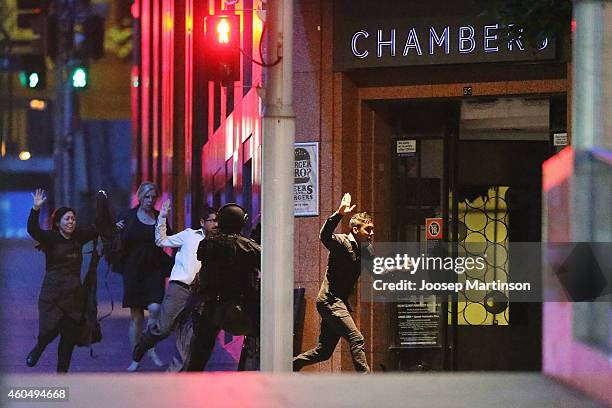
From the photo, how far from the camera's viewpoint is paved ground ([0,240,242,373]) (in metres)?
9.98

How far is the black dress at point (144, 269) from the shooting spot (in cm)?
1032

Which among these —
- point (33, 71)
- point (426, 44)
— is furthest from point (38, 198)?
point (426, 44)

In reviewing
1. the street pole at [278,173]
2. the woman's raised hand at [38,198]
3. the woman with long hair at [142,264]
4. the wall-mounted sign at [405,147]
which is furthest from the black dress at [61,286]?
the wall-mounted sign at [405,147]

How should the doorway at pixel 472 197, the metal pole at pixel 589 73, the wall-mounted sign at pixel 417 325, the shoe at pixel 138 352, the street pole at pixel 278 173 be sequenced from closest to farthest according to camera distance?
the metal pole at pixel 589 73 < the street pole at pixel 278 173 < the shoe at pixel 138 352 < the wall-mounted sign at pixel 417 325 < the doorway at pixel 472 197

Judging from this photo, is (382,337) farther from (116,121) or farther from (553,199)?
(553,199)

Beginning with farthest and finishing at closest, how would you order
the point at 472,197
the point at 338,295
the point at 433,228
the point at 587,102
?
the point at 472,197, the point at 433,228, the point at 338,295, the point at 587,102

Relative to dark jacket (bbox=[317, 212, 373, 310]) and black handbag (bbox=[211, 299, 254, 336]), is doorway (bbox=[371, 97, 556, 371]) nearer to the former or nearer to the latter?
dark jacket (bbox=[317, 212, 373, 310])

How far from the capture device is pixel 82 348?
10195 millimetres

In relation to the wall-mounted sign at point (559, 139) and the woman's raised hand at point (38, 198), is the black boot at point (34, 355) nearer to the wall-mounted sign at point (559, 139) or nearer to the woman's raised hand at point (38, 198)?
the woman's raised hand at point (38, 198)

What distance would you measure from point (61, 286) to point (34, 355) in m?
0.60

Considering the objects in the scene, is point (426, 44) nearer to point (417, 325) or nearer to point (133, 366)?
point (417, 325)

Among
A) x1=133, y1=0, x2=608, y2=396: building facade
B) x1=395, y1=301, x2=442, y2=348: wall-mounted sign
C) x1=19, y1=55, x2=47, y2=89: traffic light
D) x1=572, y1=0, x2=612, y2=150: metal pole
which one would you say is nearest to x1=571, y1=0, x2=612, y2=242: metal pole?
x1=572, y1=0, x2=612, y2=150: metal pole

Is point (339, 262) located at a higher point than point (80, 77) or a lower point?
lower

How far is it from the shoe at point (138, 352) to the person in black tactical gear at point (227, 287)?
1.43 ft
